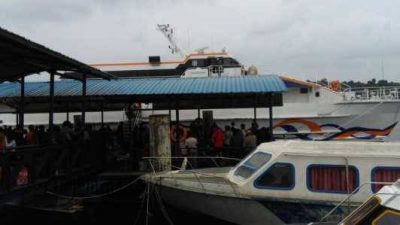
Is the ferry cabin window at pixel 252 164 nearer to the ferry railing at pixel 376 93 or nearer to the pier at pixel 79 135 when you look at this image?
the pier at pixel 79 135

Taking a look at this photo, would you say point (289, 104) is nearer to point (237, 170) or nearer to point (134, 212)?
point (134, 212)

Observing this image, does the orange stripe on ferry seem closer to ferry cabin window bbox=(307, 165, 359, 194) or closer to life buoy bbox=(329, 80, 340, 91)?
life buoy bbox=(329, 80, 340, 91)

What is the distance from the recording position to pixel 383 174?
392 inches

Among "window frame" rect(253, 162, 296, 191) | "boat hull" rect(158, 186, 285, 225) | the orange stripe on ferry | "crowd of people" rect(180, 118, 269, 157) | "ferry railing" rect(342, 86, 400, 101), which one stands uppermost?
"ferry railing" rect(342, 86, 400, 101)

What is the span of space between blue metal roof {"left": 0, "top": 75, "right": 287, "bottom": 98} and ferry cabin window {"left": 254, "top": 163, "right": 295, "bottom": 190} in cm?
604

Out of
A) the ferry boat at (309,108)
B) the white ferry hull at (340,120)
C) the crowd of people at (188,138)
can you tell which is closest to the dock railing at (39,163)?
the crowd of people at (188,138)

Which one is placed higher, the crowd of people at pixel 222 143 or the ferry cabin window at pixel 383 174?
the crowd of people at pixel 222 143

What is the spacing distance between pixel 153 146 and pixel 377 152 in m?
6.07

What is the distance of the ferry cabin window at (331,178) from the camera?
9992 mm

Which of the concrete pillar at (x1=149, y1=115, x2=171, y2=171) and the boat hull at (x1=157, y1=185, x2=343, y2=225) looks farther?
the concrete pillar at (x1=149, y1=115, x2=171, y2=171)

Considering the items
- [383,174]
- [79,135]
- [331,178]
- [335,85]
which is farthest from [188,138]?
[335,85]

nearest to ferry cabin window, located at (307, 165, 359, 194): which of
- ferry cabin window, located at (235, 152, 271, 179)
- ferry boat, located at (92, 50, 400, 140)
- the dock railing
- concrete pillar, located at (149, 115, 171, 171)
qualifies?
ferry cabin window, located at (235, 152, 271, 179)

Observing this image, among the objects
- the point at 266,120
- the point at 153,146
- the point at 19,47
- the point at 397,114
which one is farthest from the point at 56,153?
the point at 397,114

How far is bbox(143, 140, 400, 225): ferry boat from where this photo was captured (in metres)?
9.93
